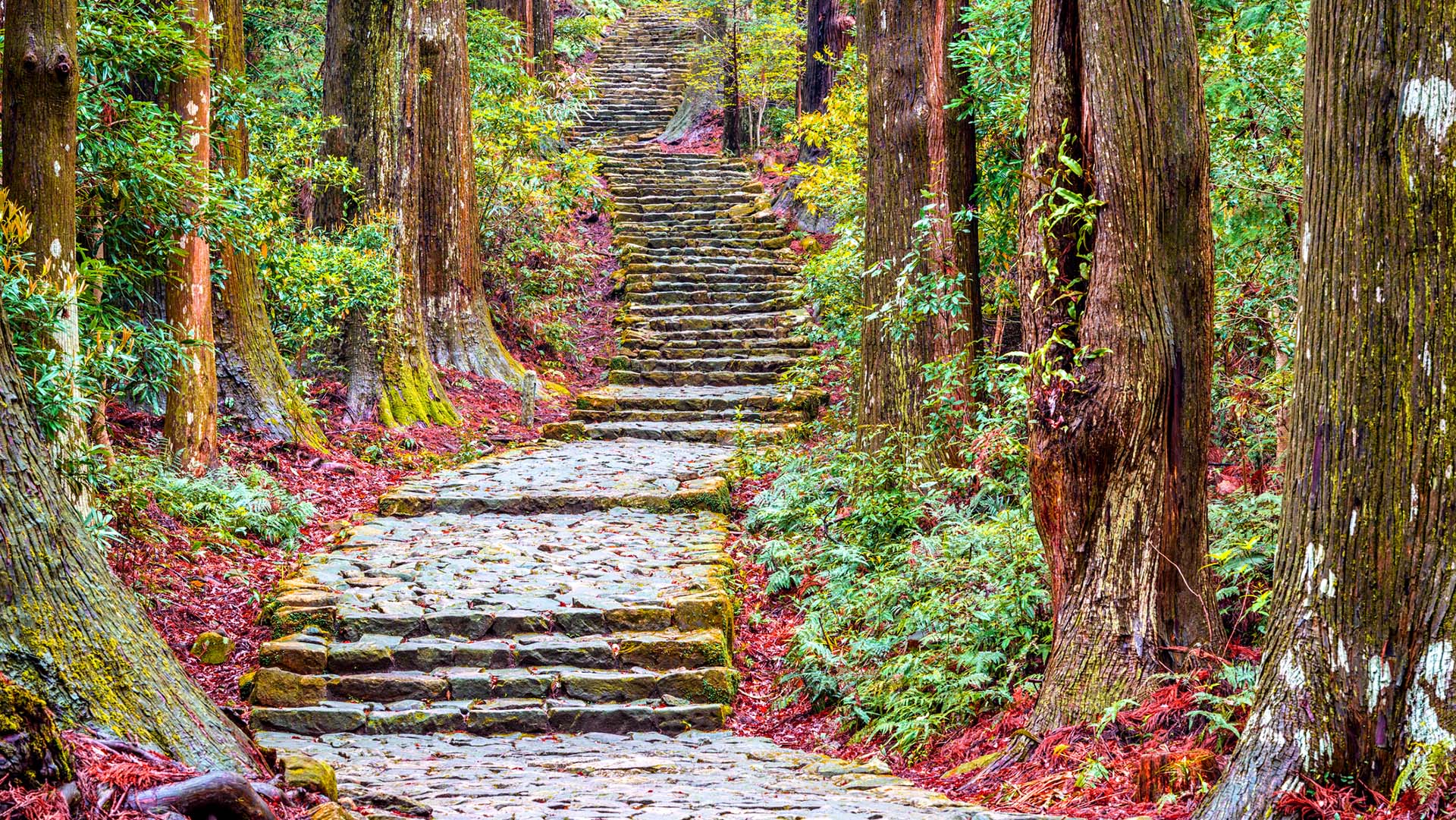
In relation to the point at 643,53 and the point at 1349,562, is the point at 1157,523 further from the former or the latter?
the point at 643,53

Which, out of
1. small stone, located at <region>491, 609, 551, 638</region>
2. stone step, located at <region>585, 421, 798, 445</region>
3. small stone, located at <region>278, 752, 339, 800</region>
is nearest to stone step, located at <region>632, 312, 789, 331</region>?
stone step, located at <region>585, 421, 798, 445</region>

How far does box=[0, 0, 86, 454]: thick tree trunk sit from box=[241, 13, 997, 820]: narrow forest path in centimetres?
216

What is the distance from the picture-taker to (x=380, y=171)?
1275 centimetres

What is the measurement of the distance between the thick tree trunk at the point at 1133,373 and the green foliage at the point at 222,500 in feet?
18.9

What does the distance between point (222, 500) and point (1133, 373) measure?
693 cm

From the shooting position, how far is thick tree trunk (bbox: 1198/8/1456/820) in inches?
129

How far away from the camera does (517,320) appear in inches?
686

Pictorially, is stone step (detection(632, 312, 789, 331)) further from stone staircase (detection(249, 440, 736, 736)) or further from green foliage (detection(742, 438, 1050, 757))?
stone staircase (detection(249, 440, 736, 736))

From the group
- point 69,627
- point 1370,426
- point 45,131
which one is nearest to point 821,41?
point 45,131

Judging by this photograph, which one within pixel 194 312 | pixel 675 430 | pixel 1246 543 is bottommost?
pixel 1246 543

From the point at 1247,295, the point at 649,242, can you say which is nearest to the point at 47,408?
the point at 1247,295

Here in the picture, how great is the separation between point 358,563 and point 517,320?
9286mm

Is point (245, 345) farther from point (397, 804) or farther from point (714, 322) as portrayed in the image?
point (714, 322)

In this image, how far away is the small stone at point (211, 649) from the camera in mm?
7121
